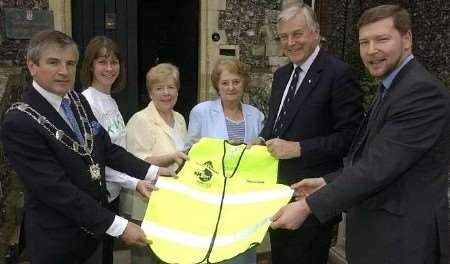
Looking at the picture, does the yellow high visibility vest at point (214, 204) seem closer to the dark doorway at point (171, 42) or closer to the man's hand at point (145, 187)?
the man's hand at point (145, 187)

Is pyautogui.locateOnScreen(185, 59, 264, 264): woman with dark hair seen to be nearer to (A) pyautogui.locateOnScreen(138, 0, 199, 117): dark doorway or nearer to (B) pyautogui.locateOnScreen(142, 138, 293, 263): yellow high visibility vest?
(B) pyautogui.locateOnScreen(142, 138, 293, 263): yellow high visibility vest

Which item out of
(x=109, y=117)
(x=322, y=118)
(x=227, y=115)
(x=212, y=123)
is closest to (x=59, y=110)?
(x=109, y=117)

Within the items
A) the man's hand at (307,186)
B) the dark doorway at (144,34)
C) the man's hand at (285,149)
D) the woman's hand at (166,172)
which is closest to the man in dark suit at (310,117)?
the man's hand at (285,149)

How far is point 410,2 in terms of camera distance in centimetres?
1075

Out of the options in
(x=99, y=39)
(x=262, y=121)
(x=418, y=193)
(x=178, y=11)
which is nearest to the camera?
(x=418, y=193)

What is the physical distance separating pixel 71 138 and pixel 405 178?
5.08 ft

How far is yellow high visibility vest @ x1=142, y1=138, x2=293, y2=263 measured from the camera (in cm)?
203

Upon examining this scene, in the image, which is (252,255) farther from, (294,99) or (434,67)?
(434,67)

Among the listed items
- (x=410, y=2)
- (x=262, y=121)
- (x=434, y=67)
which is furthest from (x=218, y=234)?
(x=410, y=2)

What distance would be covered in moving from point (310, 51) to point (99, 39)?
1.48 meters

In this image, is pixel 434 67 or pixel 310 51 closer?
pixel 310 51

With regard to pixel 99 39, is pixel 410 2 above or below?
above

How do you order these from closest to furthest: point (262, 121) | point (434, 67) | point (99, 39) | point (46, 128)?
1. point (46, 128)
2. point (99, 39)
3. point (262, 121)
4. point (434, 67)

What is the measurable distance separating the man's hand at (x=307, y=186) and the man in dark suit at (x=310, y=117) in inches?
5.7
